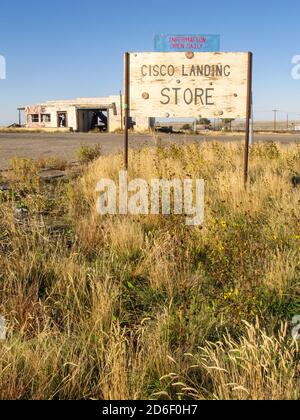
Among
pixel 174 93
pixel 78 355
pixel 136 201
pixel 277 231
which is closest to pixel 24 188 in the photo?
pixel 136 201

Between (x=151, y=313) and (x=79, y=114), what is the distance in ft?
169

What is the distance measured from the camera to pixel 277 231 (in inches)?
177

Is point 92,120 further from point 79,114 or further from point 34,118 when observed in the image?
point 34,118

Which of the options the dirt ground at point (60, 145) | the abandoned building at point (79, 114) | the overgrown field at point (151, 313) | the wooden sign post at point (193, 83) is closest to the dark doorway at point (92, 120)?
the abandoned building at point (79, 114)

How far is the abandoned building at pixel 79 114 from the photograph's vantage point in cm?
5084

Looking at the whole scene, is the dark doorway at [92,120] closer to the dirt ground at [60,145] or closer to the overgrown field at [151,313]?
the dirt ground at [60,145]

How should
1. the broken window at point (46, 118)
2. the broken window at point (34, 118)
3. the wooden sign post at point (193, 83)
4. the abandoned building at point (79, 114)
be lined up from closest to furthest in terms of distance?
the wooden sign post at point (193, 83) < the abandoned building at point (79, 114) < the broken window at point (46, 118) < the broken window at point (34, 118)

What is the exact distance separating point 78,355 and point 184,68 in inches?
234

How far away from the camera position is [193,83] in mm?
7223

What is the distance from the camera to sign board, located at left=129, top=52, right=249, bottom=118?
7191mm

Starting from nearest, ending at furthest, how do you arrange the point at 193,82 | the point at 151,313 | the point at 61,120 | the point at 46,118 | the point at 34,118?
the point at 151,313 → the point at 193,82 → the point at 61,120 → the point at 46,118 → the point at 34,118

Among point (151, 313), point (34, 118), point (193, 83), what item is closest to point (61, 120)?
point (34, 118)

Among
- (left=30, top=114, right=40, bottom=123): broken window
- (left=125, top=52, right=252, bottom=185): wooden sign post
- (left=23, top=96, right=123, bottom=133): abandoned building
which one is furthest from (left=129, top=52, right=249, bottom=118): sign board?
(left=30, top=114, right=40, bottom=123): broken window
